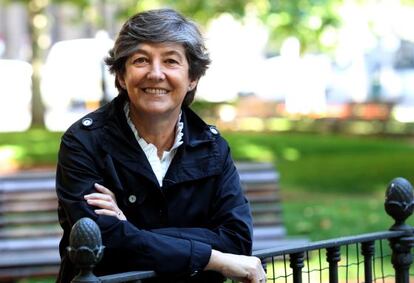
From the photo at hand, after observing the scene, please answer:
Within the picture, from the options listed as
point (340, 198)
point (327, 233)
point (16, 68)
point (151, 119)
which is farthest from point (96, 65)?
point (151, 119)

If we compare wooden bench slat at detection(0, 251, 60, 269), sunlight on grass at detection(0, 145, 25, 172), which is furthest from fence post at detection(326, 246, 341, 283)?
sunlight on grass at detection(0, 145, 25, 172)

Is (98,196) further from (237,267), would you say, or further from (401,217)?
(401,217)

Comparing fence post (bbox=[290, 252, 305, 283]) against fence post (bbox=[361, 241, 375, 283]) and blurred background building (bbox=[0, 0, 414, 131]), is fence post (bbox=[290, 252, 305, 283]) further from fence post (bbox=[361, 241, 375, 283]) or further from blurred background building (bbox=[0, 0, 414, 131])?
blurred background building (bbox=[0, 0, 414, 131])

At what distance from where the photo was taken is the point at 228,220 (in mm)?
3279

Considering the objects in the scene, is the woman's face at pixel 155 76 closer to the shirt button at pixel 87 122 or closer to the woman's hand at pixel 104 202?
the shirt button at pixel 87 122

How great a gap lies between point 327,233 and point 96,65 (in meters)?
20.4

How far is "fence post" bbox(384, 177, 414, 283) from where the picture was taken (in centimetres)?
418

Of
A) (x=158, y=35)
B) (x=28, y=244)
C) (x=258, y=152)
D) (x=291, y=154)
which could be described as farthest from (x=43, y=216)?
(x=291, y=154)

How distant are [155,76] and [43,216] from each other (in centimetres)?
529

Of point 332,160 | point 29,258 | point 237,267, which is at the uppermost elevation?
point 237,267

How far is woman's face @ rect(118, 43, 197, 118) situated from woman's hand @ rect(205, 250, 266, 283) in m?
0.50

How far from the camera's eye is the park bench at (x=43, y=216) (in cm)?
761

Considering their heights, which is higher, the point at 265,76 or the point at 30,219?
the point at 30,219

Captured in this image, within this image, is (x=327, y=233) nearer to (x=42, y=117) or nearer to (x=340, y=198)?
(x=340, y=198)
